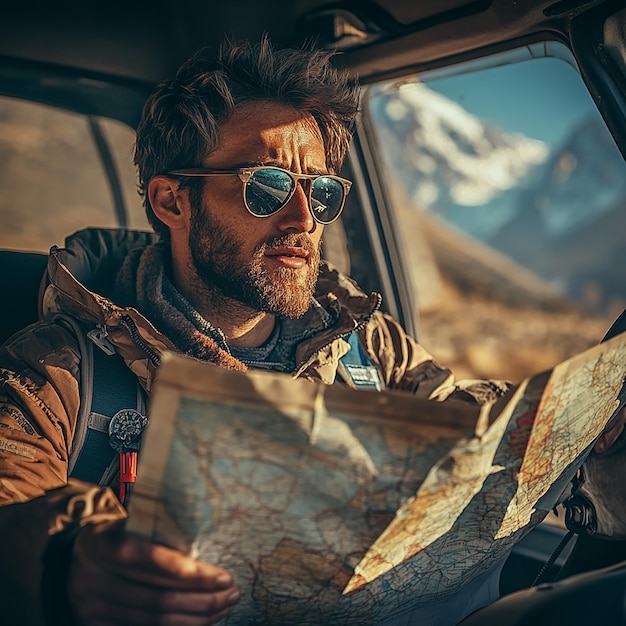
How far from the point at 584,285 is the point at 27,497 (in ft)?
53.5

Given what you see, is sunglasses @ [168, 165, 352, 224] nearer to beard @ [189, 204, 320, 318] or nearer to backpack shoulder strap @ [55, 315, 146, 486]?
beard @ [189, 204, 320, 318]

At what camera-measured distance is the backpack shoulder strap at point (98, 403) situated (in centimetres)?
148

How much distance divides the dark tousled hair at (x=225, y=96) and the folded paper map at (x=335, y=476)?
1.08 m

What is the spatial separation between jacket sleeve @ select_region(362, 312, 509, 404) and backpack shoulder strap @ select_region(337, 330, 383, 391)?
0.07 metres

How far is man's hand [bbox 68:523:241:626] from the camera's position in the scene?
3.26ft

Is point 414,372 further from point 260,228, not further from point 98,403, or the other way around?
point 98,403

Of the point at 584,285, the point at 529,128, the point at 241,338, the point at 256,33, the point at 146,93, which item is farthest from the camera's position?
the point at 529,128

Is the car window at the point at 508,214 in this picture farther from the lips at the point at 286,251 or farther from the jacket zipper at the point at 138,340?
the jacket zipper at the point at 138,340

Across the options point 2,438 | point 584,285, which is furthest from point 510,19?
point 584,285

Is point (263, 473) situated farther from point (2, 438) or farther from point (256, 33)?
point (256, 33)

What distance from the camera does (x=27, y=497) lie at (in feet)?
4.08

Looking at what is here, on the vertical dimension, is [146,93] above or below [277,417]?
above

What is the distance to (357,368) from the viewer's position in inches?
75.2

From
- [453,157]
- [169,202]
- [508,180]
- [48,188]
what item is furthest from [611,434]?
[508,180]
